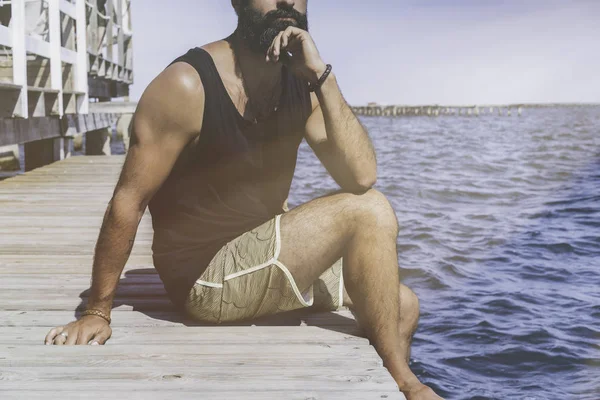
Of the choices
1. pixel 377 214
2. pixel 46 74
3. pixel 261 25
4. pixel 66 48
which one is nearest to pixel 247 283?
pixel 377 214

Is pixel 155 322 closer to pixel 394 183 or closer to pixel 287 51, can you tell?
pixel 287 51

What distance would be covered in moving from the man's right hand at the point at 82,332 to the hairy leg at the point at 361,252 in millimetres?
752

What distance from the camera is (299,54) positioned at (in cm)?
299

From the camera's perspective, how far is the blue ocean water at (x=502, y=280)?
4859 millimetres

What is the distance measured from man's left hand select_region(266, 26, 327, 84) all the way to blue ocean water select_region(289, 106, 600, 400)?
245 centimetres

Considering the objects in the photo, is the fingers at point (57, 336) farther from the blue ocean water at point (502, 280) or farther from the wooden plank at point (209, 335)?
the blue ocean water at point (502, 280)

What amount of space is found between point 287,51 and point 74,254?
227 centimetres

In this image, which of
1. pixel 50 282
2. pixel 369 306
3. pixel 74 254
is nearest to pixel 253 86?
pixel 369 306

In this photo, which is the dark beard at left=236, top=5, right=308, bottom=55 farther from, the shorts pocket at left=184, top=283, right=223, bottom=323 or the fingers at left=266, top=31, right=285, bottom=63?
the shorts pocket at left=184, top=283, right=223, bottom=323

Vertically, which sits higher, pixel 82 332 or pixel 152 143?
pixel 152 143

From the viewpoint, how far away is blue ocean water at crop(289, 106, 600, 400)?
486 cm

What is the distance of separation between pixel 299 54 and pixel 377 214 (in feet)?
2.44

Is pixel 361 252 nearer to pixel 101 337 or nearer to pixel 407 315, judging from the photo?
pixel 407 315

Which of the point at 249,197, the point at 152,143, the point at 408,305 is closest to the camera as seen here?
the point at 152,143
